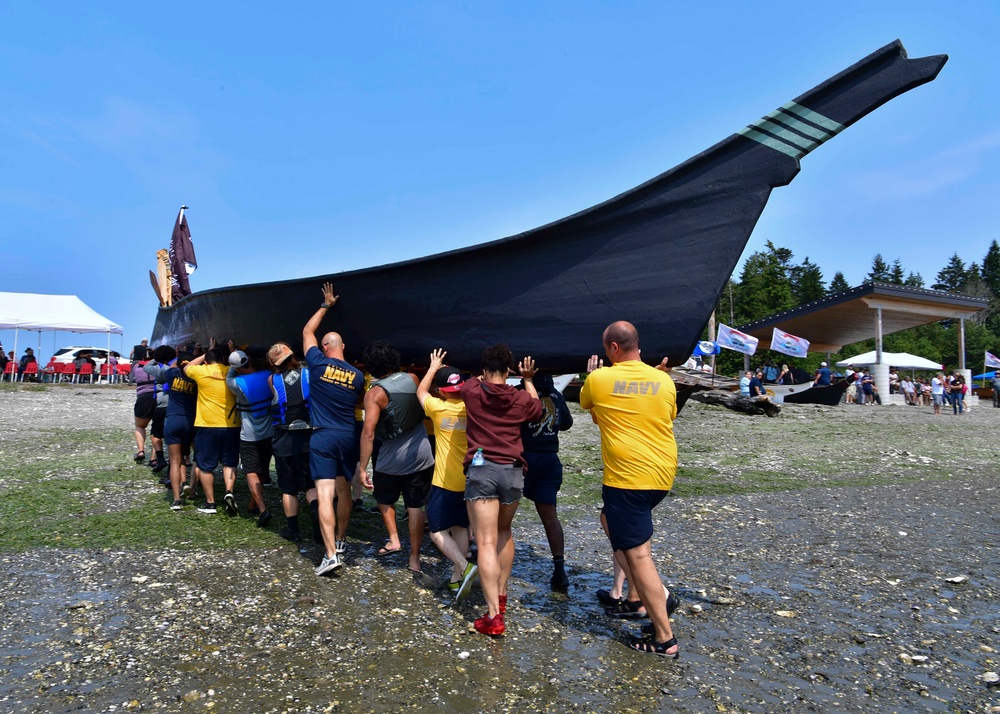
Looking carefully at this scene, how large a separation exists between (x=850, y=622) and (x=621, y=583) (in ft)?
5.12

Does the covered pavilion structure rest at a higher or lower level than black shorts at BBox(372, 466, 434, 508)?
higher

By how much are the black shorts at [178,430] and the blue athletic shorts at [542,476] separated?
15.2ft

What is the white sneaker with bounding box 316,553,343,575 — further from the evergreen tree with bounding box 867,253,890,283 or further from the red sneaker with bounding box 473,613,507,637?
the evergreen tree with bounding box 867,253,890,283

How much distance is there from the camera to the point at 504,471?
4582mm

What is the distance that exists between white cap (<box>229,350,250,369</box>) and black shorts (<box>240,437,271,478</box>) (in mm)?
819

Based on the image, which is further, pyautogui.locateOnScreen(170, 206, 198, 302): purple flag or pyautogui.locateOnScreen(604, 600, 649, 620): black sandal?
pyautogui.locateOnScreen(170, 206, 198, 302): purple flag

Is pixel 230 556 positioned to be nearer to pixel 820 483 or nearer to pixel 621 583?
pixel 621 583

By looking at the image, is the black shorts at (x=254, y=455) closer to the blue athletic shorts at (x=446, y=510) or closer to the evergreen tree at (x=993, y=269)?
the blue athletic shorts at (x=446, y=510)

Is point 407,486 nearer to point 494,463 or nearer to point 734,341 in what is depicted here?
point 494,463

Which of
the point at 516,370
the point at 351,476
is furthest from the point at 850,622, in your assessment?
the point at 351,476

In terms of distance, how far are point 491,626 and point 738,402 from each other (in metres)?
18.1

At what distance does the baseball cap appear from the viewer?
5305mm

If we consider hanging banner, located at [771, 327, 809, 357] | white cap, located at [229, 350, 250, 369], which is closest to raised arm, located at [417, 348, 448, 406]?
white cap, located at [229, 350, 250, 369]

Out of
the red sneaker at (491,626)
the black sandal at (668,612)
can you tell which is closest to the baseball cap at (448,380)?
the red sneaker at (491,626)
